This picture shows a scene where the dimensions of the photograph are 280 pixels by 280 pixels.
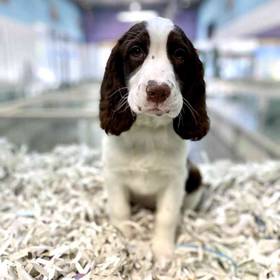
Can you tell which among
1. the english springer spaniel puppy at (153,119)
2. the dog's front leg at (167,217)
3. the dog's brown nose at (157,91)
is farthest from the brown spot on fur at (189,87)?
the dog's front leg at (167,217)

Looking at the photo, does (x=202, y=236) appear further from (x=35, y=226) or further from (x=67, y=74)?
(x=67, y=74)

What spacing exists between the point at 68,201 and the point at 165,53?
2.73ft

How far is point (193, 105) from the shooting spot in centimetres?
106

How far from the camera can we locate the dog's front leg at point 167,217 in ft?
3.93

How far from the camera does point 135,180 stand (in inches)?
47.6

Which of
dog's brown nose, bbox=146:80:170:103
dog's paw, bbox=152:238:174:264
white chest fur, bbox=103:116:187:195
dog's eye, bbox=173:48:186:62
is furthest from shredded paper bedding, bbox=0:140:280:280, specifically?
dog's eye, bbox=173:48:186:62

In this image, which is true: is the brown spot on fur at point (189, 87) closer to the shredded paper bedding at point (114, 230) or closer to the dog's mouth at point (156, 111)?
the dog's mouth at point (156, 111)

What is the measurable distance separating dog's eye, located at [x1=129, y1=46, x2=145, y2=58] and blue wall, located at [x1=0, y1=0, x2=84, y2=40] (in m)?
4.15

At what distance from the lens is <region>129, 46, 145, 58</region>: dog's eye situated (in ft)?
3.10

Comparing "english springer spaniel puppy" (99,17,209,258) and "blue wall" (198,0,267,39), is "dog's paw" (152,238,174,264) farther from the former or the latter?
"blue wall" (198,0,267,39)

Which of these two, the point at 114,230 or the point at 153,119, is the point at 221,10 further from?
the point at 114,230

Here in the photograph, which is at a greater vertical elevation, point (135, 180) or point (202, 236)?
point (135, 180)

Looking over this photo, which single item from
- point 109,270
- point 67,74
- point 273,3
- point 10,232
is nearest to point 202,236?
point 109,270

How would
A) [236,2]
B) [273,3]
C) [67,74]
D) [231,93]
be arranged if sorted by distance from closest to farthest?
[273,3], [231,93], [236,2], [67,74]
